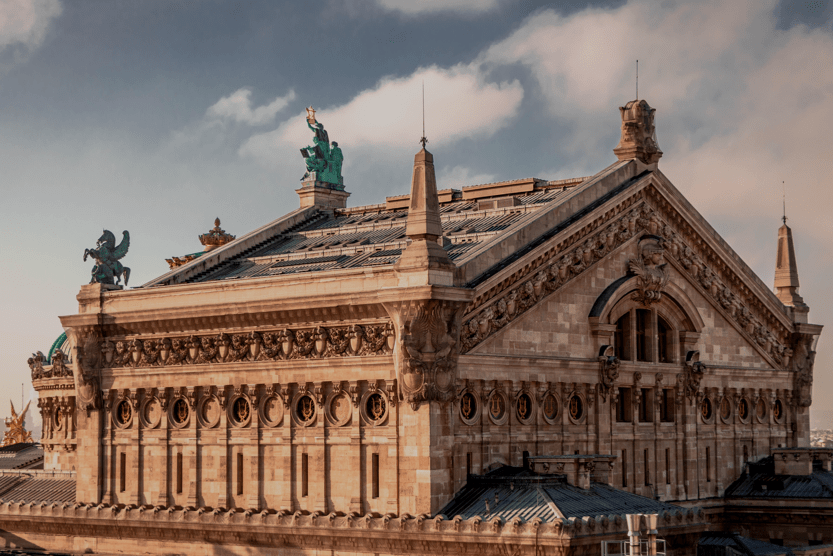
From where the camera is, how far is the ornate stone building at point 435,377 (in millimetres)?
59031

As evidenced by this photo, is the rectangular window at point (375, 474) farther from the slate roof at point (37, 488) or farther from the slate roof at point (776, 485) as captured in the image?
the slate roof at point (776, 485)

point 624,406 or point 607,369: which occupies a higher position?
point 607,369

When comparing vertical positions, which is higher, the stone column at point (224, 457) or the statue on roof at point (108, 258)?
the statue on roof at point (108, 258)

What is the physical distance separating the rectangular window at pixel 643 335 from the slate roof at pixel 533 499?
10291 millimetres

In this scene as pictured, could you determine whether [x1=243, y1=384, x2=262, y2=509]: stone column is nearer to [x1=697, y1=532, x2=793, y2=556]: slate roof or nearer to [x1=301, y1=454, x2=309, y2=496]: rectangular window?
[x1=301, y1=454, x2=309, y2=496]: rectangular window

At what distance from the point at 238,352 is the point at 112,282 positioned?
964 cm

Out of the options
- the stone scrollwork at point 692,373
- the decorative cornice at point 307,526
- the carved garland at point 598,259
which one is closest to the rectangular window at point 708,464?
the stone scrollwork at point 692,373

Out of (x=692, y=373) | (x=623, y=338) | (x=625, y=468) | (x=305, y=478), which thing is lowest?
(x=305, y=478)

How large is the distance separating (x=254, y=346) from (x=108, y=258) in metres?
11.2

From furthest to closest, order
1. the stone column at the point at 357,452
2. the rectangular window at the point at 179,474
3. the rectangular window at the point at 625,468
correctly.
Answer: the rectangular window at the point at 625,468
the rectangular window at the point at 179,474
the stone column at the point at 357,452

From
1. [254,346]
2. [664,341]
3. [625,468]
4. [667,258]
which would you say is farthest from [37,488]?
[667,258]

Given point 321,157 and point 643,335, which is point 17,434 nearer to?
point 321,157

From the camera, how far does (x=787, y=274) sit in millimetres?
81312

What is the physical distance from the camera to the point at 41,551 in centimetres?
7100
